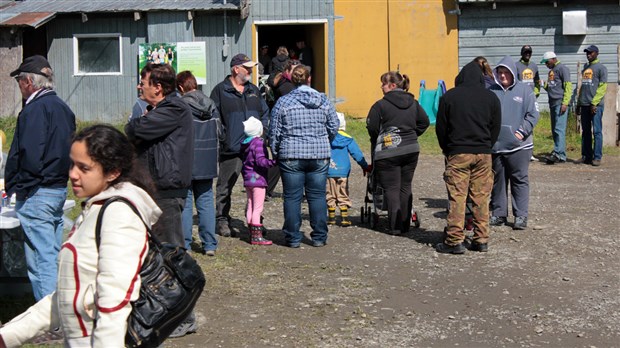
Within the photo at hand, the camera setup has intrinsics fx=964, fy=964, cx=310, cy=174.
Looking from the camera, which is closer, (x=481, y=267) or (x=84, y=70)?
(x=481, y=267)

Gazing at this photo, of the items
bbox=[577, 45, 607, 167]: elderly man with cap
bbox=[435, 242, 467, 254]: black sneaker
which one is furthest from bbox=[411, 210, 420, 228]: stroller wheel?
bbox=[577, 45, 607, 167]: elderly man with cap

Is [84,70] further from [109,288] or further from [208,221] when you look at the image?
[109,288]

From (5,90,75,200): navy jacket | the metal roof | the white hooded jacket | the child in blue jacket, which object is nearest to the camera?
the white hooded jacket

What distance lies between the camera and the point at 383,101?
413 inches

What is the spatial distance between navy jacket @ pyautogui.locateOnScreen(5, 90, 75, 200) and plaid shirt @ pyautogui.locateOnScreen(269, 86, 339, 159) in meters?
3.09

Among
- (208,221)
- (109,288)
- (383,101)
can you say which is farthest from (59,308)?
(383,101)

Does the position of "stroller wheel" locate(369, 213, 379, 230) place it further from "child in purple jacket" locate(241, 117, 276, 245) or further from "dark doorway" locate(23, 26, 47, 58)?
"dark doorway" locate(23, 26, 47, 58)

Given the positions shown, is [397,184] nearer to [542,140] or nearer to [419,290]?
[419,290]

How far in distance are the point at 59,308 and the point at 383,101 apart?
23.0 feet

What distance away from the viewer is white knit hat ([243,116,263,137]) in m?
10.0

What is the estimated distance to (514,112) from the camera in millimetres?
10484

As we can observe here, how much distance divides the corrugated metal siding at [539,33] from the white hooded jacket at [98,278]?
18441mm

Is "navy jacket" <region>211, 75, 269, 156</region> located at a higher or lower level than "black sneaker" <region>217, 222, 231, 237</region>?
higher

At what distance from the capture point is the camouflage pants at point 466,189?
31.1 feet
